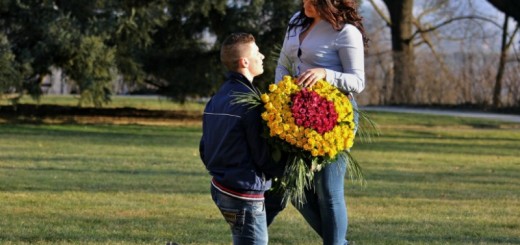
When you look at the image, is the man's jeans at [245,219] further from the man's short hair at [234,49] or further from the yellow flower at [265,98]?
the man's short hair at [234,49]

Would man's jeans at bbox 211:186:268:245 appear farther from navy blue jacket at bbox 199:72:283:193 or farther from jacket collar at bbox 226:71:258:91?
jacket collar at bbox 226:71:258:91

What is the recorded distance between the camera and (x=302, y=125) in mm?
5195

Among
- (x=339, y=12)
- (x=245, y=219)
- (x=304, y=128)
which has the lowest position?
(x=245, y=219)

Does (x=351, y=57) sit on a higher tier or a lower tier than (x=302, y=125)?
higher

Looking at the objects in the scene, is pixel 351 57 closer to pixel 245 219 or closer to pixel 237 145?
pixel 237 145

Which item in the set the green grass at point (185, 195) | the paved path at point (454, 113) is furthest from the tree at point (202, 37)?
the paved path at point (454, 113)

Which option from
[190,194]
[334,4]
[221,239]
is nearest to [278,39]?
[190,194]

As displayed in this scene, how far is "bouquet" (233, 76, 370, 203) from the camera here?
5141mm

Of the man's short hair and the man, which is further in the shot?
the man's short hair

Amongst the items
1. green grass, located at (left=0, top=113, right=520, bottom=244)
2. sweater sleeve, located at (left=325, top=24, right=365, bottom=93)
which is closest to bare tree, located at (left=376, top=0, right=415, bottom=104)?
green grass, located at (left=0, top=113, right=520, bottom=244)

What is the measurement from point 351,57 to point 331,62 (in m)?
0.13

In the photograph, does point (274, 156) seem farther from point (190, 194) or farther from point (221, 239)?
point (190, 194)

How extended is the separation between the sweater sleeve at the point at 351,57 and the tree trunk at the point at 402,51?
3210 cm

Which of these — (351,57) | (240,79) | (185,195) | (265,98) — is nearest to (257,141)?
(265,98)
